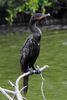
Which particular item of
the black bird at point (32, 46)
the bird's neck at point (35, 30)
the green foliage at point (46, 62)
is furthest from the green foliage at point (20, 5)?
the bird's neck at point (35, 30)

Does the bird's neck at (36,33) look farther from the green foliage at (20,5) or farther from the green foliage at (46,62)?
the green foliage at (20,5)

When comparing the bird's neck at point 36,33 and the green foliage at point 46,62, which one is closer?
the bird's neck at point 36,33

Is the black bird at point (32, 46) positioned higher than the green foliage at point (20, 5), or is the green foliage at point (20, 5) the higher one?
the black bird at point (32, 46)

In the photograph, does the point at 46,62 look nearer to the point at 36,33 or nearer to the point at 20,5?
the point at 20,5

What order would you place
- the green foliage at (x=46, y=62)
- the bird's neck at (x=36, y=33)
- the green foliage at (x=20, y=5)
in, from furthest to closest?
the green foliage at (x=20, y=5)
the green foliage at (x=46, y=62)
the bird's neck at (x=36, y=33)

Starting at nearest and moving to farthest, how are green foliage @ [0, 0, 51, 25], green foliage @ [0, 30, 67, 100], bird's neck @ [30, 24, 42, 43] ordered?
bird's neck @ [30, 24, 42, 43], green foliage @ [0, 30, 67, 100], green foliage @ [0, 0, 51, 25]

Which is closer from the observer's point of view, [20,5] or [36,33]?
[36,33]

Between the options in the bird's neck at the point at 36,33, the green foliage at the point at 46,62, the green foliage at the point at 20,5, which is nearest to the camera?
the bird's neck at the point at 36,33

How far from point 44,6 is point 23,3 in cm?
138

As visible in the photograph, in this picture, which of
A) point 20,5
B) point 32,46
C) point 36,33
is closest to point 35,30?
point 36,33

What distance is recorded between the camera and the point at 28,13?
28.7 meters

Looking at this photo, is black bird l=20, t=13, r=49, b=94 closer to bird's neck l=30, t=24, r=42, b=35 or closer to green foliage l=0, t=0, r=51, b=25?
bird's neck l=30, t=24, r=42, b=35

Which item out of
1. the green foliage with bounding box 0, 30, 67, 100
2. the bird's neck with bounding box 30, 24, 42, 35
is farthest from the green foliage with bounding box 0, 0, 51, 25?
the bird's neck with bounding box 30, 24, 42, 35

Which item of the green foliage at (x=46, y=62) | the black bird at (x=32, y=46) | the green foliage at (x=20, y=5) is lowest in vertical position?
the green foliage at (x=20, y=5)
